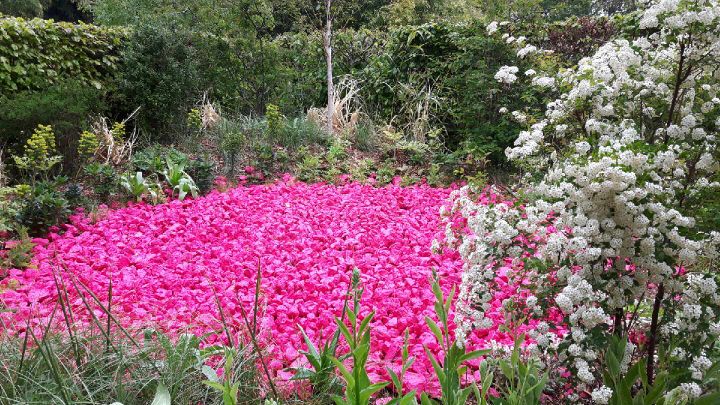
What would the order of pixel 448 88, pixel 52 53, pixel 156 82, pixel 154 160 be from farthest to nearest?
pixel 448 88 → pixel 156 82 → pixel 52 53 → pixel 154 160

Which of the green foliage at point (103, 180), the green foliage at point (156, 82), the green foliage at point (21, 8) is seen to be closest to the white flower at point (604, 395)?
the green foliage at point (103, 180)

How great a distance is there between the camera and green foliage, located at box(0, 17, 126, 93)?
6410 millimetres

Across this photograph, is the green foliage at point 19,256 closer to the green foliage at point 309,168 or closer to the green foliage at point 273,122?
the green foliage at point 309,168

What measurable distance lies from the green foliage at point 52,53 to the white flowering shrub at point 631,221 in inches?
247

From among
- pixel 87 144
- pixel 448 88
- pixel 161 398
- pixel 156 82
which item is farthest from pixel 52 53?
pixel 161 398

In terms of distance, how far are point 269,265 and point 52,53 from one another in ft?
16.4

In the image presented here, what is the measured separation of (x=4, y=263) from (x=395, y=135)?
15.4 feet

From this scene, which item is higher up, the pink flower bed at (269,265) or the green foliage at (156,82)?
the green foliage at (156,82)

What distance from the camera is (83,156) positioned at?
5.97 metres

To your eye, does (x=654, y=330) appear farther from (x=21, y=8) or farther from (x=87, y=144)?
(x=21, y=8)

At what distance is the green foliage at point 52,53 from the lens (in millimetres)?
6410

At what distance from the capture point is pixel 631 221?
187cm

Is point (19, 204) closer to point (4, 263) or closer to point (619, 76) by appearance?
point (4, 263)

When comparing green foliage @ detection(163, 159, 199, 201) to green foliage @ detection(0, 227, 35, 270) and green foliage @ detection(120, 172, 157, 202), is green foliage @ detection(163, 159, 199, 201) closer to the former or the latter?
green foliage @ detection(120, 172, 157, 202)
